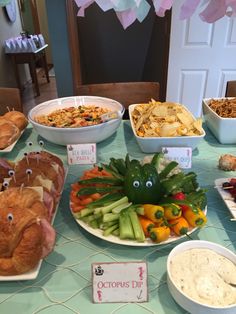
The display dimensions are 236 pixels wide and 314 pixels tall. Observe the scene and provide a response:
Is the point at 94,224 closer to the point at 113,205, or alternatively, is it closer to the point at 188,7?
the point at 113,205

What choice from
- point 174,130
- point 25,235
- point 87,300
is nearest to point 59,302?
point 87,300

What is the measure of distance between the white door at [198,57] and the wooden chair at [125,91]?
0.94 m

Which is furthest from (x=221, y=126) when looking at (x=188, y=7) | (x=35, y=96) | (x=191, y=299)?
(x=35, y=96)

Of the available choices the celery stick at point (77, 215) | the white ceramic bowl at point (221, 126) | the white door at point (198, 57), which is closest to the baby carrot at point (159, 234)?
the celery stick at point (77, 215)

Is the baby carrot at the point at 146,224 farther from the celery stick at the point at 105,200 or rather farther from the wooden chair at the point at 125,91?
the wooden chair at the point at 125,91

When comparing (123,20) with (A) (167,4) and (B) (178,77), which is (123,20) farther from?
(B) (178,77)

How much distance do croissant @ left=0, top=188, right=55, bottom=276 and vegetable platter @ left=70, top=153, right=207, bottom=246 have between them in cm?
14

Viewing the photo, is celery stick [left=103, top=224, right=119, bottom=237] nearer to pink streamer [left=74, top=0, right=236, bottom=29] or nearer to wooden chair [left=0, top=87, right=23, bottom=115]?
pink streamer [left=74, top=0, right=236, bottom=29]

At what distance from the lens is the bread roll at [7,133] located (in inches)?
47.2

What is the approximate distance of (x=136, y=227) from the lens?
28.6 inches

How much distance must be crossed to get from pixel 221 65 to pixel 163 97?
598 millimetres

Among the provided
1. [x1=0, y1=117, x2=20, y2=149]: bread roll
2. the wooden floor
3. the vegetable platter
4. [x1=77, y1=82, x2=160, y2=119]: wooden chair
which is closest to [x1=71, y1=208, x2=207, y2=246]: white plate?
the vegetable platter

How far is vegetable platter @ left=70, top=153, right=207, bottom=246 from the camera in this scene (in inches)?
28.6

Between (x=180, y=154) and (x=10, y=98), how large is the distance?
1.15 meters
